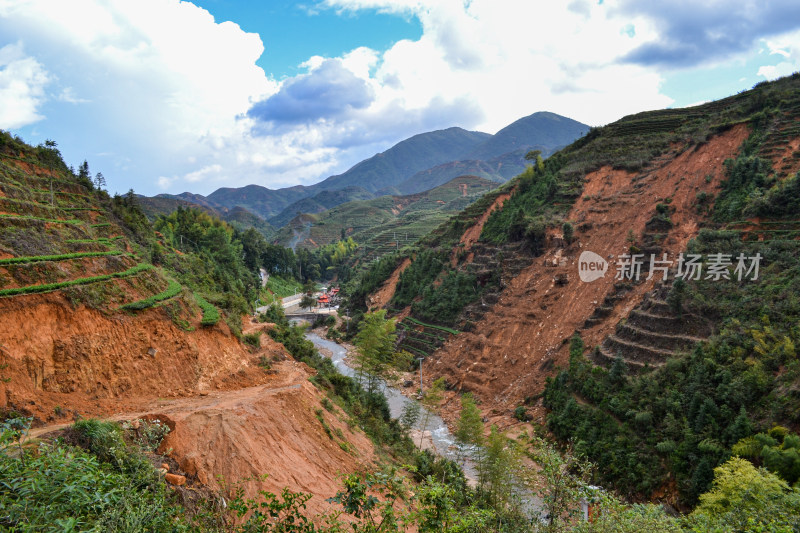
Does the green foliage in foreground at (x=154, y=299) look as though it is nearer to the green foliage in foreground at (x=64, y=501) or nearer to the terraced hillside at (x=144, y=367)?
the terraced hillside at (x=144, y=367)

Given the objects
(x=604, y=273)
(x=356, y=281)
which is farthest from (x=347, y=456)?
(x=356, y=281)

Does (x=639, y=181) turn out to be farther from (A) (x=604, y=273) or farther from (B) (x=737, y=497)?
(B) (x=737, y=497)

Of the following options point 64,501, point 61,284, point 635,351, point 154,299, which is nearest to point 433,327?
point 635,351

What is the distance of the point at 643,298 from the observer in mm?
24594

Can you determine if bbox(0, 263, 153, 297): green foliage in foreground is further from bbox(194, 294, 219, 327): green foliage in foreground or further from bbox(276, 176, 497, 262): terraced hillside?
bbox(276, 176, 497, 262): terraced hillside

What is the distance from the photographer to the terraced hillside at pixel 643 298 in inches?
640

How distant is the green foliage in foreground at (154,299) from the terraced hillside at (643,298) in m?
20.2

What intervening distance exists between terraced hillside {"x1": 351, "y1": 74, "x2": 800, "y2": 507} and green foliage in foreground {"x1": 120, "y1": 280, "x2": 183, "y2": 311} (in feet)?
66.3

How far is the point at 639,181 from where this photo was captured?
32469 mm

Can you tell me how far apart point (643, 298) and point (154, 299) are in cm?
2622

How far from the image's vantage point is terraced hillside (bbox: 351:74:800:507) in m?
16.2

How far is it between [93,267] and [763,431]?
24731mm

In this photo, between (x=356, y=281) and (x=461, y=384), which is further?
(x=356, y=281)

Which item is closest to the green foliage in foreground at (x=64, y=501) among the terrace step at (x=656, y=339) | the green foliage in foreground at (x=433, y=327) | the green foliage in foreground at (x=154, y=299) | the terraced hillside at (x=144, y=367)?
the terraced hillside at (x=144, y=367)
